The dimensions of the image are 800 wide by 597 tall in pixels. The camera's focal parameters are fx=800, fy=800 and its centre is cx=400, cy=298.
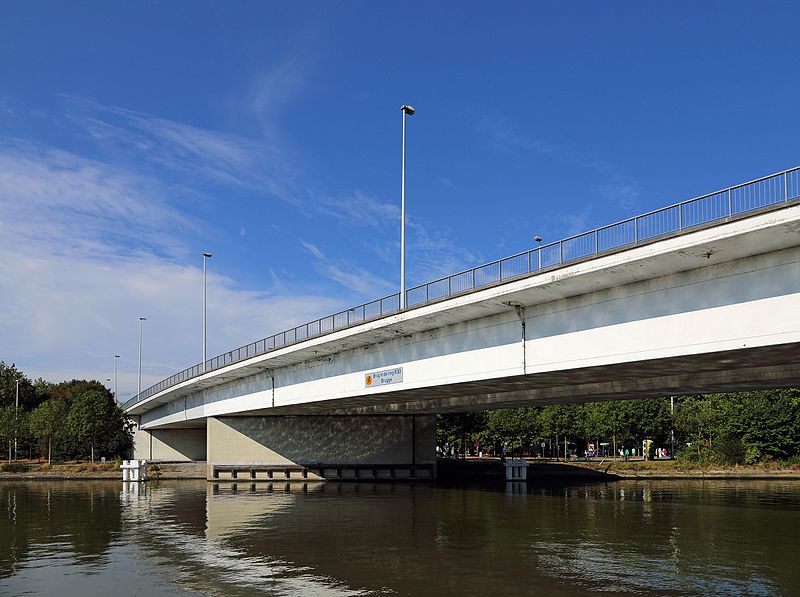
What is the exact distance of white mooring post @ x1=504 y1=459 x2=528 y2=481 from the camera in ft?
241

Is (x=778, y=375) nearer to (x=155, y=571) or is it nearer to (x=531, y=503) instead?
(x=531, y=503)

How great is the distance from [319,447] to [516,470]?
18.4 metres

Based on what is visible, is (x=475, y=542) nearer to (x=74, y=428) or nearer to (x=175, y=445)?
(x=74, y=428)

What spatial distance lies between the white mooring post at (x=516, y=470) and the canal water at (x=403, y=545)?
61.7 ft

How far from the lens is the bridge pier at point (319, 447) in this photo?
228ft

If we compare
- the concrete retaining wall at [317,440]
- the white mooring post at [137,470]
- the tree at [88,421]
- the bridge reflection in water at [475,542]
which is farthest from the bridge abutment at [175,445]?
the bridge reflection in water at [475,542]

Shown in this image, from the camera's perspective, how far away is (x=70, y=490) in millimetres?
65250

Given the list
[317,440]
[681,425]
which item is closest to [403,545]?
[317,440]

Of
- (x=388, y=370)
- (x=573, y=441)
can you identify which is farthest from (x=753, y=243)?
(x=573, y=441)

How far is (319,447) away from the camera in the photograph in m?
70.9

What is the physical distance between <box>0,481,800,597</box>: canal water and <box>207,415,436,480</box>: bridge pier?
14609 mm

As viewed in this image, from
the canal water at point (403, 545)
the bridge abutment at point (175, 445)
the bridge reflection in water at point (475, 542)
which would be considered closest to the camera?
the canal water at point (403, 545)

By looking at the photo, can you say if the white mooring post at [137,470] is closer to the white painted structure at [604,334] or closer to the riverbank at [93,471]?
the riverbank at [93,471]

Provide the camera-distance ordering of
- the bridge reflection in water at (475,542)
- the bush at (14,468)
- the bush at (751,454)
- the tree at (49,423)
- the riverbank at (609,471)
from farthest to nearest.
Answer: the tree at (49,423) < the bush at (14,468) < the bush at (751,454) < the riverbank at (609,471) < the bridge reflection in water at (475,542)
